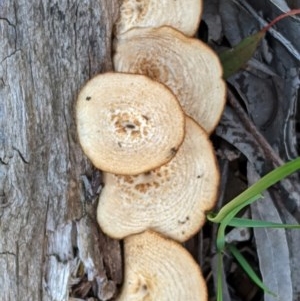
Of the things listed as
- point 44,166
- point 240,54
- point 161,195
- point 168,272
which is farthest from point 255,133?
point 44,166

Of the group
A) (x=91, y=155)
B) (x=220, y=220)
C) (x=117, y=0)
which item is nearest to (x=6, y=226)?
(x=91, y=155)

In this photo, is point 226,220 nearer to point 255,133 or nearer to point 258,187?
point 258,187

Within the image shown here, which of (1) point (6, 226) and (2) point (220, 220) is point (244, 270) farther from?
(1) point (6, 226)

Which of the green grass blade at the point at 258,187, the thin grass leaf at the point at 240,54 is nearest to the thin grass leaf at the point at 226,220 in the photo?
the green grass blade at the point at 258,187

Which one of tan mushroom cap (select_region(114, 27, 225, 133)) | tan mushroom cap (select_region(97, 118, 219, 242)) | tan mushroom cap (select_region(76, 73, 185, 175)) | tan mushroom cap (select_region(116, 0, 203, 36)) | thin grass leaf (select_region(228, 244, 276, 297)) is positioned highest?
tan mushroom cap (select_region(116, 0, 203, 36))

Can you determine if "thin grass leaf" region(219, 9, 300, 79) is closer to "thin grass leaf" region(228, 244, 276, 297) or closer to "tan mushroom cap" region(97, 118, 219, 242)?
"tan mushroom cap" region(97, 118, 219, 242)

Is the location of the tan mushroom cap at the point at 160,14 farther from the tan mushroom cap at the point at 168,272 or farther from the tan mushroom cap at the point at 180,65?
the tan mushroom cap at the point at 168,272

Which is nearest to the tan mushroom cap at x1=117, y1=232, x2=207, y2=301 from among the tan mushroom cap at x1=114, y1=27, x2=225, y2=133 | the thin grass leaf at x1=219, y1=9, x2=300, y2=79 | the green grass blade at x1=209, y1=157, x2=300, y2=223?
the green grass blade at x1=209, y1=157, x2=300, y2=223
